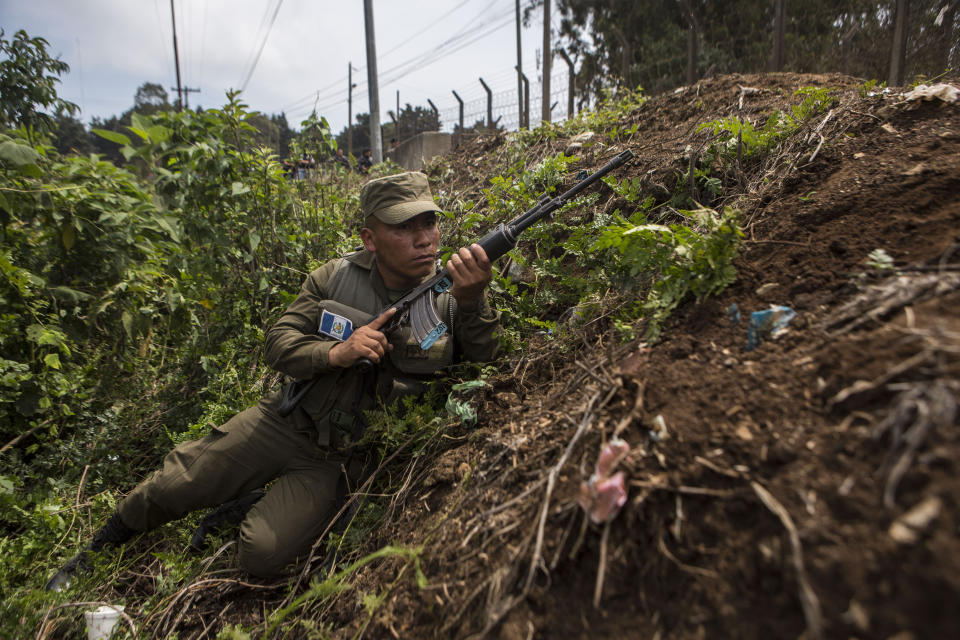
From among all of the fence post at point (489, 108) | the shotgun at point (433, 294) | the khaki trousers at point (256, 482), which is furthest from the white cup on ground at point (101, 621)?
the fence post at point (489, 108)

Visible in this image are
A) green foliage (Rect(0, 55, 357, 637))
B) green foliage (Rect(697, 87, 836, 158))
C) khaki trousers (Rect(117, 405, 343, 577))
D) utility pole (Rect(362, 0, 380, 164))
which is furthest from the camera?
utility pole (Rect(362, 0, 380, 164))

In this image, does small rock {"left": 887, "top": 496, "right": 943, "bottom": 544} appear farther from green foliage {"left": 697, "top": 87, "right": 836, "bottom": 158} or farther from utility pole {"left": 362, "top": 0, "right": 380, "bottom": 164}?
utility pole {"left": 362, "top": 0, "right": 380, "bottom": 164}

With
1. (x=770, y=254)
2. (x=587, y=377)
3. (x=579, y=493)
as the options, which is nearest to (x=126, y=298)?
(x=587, y=377)

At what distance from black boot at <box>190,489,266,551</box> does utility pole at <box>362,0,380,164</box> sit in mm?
7772

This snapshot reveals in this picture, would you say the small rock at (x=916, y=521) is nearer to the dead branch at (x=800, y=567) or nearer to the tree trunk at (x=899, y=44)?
the dead branch at (x=800, y=567)

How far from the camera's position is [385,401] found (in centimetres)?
279

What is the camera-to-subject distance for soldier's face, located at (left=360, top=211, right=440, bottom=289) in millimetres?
2848

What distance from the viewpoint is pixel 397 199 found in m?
2.85

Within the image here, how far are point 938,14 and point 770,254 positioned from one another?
209 inches

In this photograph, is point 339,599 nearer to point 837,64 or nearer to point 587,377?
point 587,377

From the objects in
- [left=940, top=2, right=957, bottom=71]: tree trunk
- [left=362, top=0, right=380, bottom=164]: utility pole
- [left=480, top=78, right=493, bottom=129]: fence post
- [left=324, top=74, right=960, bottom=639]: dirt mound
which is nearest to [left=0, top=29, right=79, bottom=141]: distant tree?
[left=324, top=74, right=960, bottom=639]: dirt mound

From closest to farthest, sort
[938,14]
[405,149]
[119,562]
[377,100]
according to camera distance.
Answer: [119,562] < [938,14] < [377,100] < [405,149]

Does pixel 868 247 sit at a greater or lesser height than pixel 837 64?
lesser

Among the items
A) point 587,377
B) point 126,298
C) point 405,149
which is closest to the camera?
point 587,377
